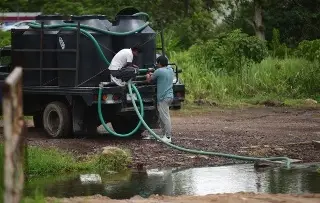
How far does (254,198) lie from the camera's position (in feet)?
32.4

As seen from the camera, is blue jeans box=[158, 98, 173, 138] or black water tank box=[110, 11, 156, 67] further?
black water tank box=[110, 11, 156, 67]

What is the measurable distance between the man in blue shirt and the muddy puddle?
253cm

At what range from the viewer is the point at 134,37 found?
17.4m

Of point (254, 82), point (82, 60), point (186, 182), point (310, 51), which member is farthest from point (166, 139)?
point (310, 51)

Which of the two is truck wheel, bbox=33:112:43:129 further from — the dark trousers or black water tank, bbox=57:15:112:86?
the dark trousers

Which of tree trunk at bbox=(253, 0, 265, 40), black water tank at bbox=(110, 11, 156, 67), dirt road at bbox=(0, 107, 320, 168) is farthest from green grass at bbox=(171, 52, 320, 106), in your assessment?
tree trunk at bbox=(253, 0, 265, 40)

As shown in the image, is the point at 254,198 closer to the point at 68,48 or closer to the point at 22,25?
the point at 68,48

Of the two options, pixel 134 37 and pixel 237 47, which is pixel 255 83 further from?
pixel 134 37

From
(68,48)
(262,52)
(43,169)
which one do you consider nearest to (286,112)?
(262,52)

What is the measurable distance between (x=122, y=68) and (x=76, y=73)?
96cm

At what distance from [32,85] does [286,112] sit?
349 inches

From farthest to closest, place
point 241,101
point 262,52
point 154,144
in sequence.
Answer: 1. point 262,52
2. point 241,101
3. point 154,144

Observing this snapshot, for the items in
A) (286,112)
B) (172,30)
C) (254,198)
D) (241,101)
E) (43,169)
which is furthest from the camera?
(172,30)

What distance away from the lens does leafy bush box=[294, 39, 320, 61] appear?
98.6ft
